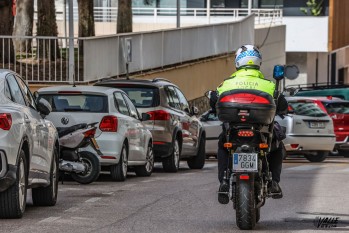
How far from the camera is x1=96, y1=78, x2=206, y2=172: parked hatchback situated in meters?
23.7

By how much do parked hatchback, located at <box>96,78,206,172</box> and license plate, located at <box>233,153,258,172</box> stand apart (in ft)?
35.4

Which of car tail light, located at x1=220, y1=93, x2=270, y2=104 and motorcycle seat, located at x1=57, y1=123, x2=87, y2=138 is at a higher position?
car tail light, located at x1=220, y1=93, x2=270, y2=104

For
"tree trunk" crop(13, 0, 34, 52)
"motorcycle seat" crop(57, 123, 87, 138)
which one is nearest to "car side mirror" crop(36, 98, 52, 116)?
"motorcycle seat" crop(57, 123, 87, 138)

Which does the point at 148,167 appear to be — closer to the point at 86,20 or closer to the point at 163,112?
the point at 163,112

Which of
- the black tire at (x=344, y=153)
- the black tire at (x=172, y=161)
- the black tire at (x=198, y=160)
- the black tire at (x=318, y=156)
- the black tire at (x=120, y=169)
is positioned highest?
the black tire at (x=120, y=169)

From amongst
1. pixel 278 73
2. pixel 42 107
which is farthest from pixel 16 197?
pixel 278 73

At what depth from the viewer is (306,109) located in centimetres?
3180

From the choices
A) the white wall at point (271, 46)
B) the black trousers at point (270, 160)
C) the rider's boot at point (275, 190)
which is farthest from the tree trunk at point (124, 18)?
the rider's boot at point (275, 190)

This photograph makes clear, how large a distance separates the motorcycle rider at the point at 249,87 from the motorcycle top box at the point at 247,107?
18cm

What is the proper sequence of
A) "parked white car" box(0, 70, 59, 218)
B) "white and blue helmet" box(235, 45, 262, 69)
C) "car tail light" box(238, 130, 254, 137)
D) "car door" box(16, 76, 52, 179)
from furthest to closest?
1. "car door" box(16, 76, 52, 179)
2. "white and blue helmet" box(235, 45, 262, 69)
3. "parked white car" box(0, 70, 59, 218)
4. "car tail light" box(238, 130, 254, 137)

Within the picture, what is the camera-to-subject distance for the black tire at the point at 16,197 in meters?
13.6

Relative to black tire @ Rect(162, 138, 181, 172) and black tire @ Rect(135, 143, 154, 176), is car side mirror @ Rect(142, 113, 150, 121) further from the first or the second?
black tire @ Rect(162, 138, 181, 172)

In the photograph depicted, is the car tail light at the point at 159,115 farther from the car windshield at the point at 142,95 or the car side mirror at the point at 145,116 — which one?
the car side mirror at the point at 145,116

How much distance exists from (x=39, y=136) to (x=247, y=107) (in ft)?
9.67
